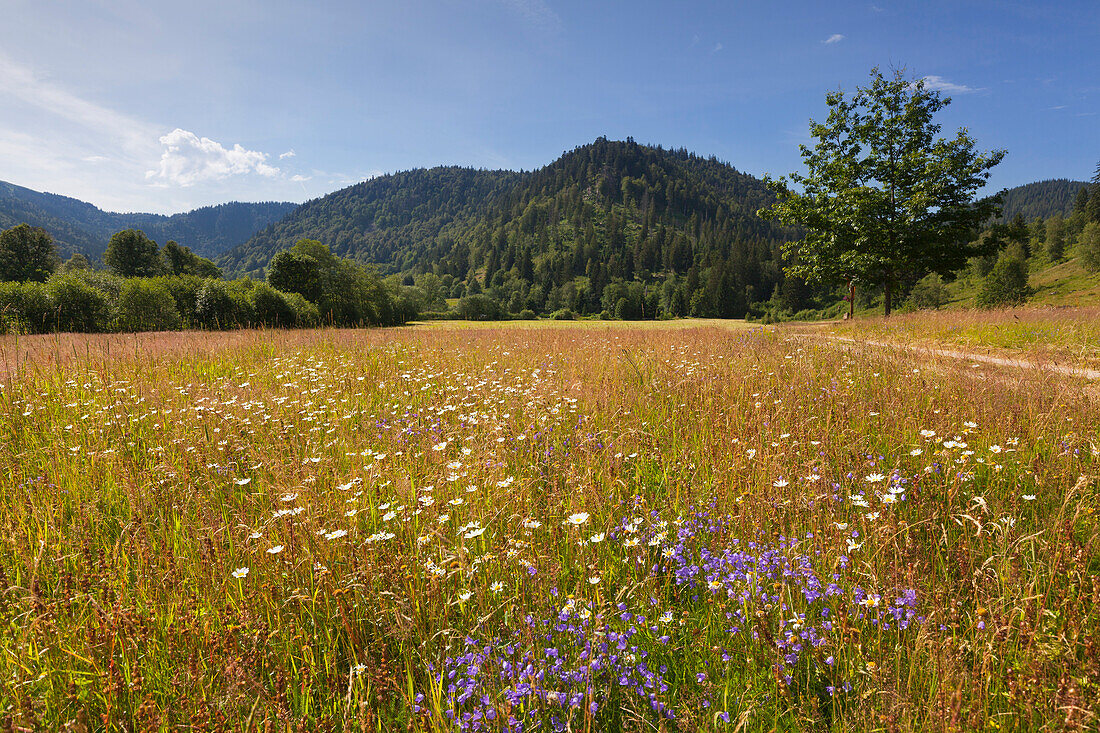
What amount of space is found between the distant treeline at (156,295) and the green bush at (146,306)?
42 mm

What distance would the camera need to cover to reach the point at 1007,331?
1282 cm

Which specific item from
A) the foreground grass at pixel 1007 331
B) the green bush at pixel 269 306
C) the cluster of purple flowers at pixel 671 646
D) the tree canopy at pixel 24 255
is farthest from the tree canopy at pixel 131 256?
the foreground grass at pixel 1007 331

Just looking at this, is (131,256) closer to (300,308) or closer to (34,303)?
(300,308)

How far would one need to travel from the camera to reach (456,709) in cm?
176

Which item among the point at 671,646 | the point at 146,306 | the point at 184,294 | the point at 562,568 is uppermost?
the point at 184,294

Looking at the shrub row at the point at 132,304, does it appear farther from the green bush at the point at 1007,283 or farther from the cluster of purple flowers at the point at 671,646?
the green bush at the point at 1007,283

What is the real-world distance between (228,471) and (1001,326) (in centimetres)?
A: 1935

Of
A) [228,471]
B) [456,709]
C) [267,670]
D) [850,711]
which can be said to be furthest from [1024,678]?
[228,471]

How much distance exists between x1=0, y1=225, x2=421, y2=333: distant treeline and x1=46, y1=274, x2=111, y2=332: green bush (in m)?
0.03

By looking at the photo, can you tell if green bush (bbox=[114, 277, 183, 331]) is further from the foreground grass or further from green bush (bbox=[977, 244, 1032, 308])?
green bush (bbox=[977, 244, 1032, 308])

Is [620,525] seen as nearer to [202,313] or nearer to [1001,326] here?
[1001,326]

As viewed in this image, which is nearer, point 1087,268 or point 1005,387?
point 1005,387

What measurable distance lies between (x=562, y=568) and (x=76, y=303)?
3017 cm

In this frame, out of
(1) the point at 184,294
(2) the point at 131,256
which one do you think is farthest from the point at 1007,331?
(2) the point at 131,256
